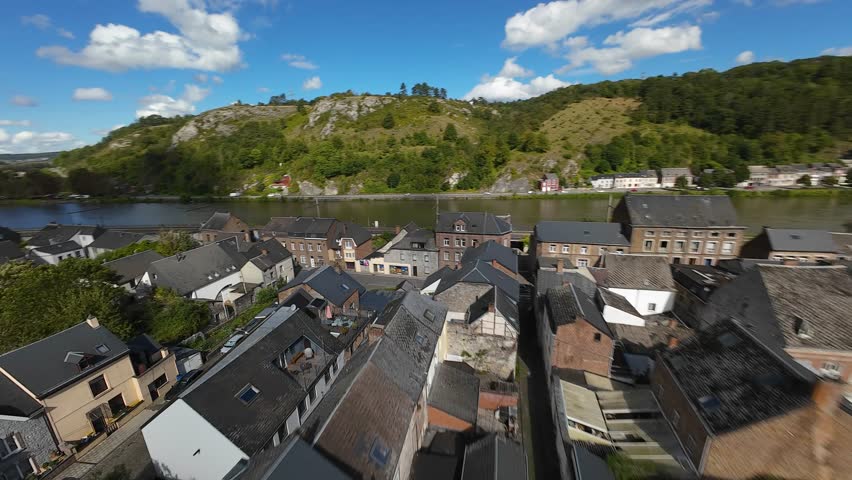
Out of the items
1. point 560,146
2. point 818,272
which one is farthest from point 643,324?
point 560,146

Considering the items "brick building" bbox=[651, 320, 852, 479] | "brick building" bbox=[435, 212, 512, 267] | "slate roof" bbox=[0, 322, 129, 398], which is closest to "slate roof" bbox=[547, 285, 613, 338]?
"brick building" bbox=[651, 320, 852, 479]

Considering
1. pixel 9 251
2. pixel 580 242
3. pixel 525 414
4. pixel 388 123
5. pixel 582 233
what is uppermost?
pixel 388 123

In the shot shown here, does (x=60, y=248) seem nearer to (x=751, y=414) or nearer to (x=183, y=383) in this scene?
(x=183, y=383)

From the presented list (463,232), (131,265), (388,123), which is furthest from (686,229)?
(388,123)

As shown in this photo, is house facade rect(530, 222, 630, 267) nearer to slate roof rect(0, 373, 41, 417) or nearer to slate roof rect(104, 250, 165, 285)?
slate roof rect(0, 373, 41, 417)

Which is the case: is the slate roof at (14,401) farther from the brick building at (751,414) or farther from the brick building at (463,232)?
the brick building at (463,232)
